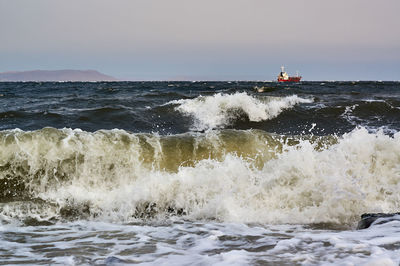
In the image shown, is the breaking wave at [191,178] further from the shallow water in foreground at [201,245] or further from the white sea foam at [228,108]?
the white sea foam at [228,108]

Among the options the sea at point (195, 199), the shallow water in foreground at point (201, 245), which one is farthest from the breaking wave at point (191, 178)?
the shallow water in foreground at point (201, 245)

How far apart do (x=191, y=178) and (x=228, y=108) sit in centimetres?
805

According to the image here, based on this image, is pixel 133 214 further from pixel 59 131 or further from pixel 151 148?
pixel 59 131

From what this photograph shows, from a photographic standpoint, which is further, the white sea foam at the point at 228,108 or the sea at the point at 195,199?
the white sea foam at the point at 228,108

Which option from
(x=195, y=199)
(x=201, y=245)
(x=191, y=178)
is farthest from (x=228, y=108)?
(x=201, y=245)

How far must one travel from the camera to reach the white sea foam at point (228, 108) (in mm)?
12883

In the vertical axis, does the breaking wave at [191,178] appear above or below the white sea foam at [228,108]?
below

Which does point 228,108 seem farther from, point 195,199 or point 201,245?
point 201,245

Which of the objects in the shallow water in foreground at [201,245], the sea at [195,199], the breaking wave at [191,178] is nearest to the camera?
the shallow water in foreground at [201,245]

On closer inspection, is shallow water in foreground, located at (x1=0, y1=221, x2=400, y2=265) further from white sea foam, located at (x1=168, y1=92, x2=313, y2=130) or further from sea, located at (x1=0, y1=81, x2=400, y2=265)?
white sea foam, located at (x1=168, y1=92, x2=313, y2=130)

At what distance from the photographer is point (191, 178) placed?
5953mm

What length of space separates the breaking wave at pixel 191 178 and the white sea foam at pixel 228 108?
17.6 ft

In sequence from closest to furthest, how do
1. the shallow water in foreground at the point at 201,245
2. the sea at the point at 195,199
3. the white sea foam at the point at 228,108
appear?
the shallow water in foreground at the point at 201,245
the sea at the point at 195,199
the white sea foam at the point at 228,108

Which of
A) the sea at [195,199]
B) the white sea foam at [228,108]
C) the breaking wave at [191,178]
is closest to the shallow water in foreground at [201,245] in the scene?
the sea at [195,199]
